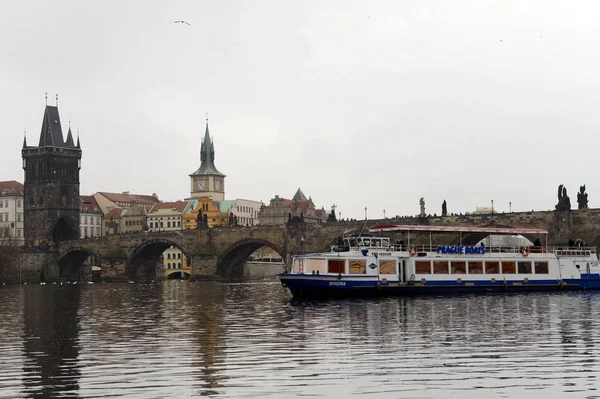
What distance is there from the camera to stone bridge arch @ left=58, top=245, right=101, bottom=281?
6166 inches

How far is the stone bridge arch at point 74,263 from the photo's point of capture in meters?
157

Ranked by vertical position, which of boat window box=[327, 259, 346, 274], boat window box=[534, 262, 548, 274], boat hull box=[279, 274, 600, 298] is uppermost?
boat window box=[327, 259, 346, 274]

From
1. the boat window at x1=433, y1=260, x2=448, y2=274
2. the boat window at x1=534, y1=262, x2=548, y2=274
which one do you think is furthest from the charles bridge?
the boat window at x1=433, y1=260, x2=448, y2=274

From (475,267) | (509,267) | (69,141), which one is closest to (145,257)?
(69,141)

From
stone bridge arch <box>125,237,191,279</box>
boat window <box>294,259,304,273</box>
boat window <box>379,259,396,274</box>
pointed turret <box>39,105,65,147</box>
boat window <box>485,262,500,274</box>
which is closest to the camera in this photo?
boat window <box>294,259,304,273</box>

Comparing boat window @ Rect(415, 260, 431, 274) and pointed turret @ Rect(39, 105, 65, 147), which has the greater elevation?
pointed turret @ Rect(39, 105, 65, 147)

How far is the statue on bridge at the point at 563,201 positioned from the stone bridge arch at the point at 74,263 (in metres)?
78.0

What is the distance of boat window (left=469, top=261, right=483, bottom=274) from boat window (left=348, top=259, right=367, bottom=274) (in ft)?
29.6

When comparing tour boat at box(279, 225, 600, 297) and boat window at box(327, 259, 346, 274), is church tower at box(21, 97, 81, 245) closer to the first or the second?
tour boat at box(279, 225, 600, 297)

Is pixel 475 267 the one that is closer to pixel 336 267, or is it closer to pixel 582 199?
pixel 336 267

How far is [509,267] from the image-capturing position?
2717 inches

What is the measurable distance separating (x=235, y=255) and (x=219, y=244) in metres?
3.75

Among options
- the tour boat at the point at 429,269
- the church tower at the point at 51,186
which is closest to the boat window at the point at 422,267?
the tour boat at the point at 429,269

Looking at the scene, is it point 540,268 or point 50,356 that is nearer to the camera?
point 50,356
